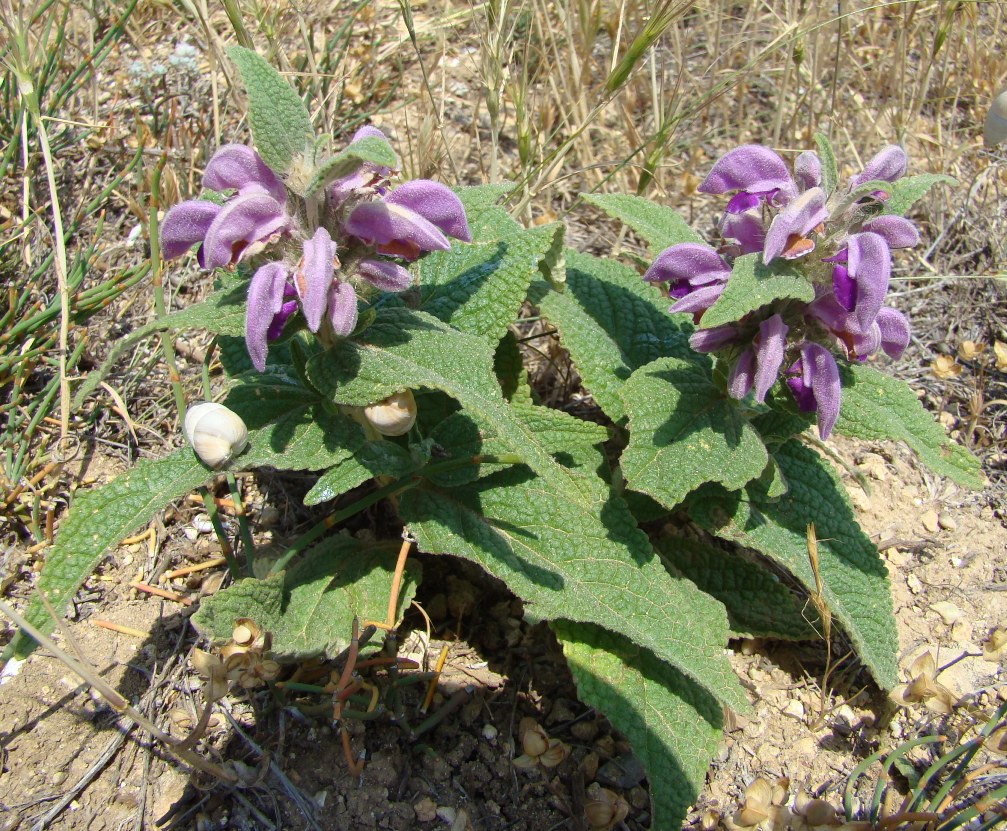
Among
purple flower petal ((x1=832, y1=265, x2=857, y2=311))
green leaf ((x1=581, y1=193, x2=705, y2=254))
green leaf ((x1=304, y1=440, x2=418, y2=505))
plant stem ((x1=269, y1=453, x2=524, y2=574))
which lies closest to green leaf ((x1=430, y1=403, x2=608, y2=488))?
plant stem ((x1=269, y1=453, x2=524, y2=574))

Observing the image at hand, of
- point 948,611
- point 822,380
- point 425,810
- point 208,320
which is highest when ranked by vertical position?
point 208,320

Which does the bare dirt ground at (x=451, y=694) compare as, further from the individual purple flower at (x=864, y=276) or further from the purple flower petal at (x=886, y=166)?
the purple flower petal at (x=886, y=166)

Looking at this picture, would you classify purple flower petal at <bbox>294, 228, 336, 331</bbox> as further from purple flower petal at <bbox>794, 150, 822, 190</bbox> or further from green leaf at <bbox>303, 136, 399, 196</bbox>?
purple flower petal at <bbox>794, 150, 822, 190</bbox>

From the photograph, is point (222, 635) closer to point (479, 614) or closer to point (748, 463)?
point (479, 614)

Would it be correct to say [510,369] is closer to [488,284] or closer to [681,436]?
[488,284]

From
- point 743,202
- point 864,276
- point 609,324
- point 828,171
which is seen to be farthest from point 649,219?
point 864,276

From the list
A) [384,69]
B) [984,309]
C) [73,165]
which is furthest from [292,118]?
[984,309]

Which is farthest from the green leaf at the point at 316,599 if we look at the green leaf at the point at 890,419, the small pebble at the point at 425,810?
the green leaf at the point at 890,419
